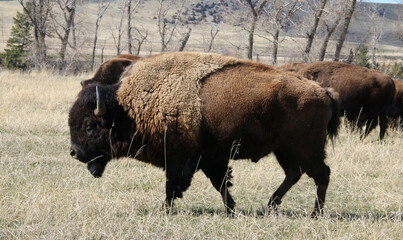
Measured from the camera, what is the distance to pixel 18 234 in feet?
12.6

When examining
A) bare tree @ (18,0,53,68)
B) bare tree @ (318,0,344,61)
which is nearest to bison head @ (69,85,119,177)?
bare tree @ (318,0,344,61)

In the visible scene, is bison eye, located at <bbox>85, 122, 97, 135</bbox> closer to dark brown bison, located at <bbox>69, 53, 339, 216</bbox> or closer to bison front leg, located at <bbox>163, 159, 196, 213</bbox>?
dark brown bison, located at <bbox>69, 53, 339, 216</bbox>

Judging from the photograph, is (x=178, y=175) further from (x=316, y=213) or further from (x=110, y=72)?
(x=110, y=72)

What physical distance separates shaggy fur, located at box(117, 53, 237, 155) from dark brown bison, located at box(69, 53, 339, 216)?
0.01 m

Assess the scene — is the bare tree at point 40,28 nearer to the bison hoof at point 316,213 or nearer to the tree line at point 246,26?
the tree line at point 246,26

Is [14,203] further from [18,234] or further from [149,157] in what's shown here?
[149,157]

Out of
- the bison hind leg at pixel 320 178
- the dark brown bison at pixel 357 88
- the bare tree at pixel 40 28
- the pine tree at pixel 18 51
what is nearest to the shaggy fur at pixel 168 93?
the bison hind leg at pixel 320 178

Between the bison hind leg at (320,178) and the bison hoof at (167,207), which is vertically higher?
the bison hind leg at (320,178)

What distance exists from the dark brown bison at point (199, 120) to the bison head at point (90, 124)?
0.01 m

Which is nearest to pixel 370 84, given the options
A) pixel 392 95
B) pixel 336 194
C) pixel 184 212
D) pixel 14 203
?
pixel 392 95

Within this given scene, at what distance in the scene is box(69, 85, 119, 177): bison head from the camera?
499 cm

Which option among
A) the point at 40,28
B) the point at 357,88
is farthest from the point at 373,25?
the point at 357,88

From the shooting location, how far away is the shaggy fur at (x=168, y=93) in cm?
488

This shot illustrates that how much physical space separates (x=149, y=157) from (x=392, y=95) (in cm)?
875
